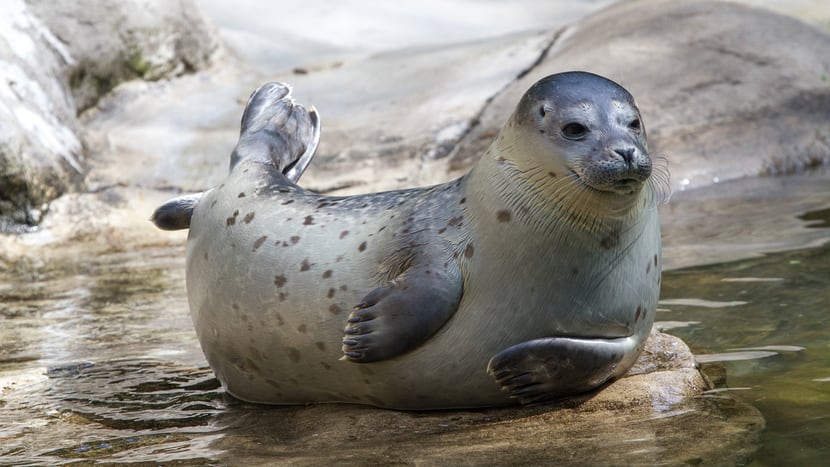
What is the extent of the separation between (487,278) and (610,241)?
1.26ft

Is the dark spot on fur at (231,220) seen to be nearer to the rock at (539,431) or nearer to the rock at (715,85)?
the rock at (539,431)

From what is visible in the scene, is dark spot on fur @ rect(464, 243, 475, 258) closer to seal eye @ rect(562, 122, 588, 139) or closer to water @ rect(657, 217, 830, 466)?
seal eye @ rect(562, 122, 588, 139)

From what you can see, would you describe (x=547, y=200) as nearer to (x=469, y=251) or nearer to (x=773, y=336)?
(x=469, y=251)

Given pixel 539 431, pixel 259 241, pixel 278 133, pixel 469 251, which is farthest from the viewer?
pixel 278 133

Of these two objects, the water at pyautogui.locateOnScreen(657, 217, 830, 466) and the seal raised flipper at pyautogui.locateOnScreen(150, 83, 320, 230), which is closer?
the water at pyautogui.locateOnScreen(657, 217, 830, 466)

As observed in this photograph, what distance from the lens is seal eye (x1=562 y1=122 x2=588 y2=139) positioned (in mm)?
3297

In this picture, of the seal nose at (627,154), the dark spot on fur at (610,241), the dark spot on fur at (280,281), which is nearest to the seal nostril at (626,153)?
the seal nose at (627,154)

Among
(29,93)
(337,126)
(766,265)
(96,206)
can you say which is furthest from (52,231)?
(766,265)

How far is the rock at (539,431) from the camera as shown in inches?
119

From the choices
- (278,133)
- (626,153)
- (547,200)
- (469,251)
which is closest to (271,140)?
(278,133)

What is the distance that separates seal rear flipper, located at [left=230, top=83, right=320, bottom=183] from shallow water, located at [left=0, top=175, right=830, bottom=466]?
88 cm

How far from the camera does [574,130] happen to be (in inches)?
131

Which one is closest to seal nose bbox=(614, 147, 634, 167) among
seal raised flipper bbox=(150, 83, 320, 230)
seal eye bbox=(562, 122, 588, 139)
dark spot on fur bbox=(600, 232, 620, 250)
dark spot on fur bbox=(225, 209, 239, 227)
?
seal eye bbox=(562, 122, 588, 139)

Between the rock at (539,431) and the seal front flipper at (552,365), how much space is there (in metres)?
0.08
